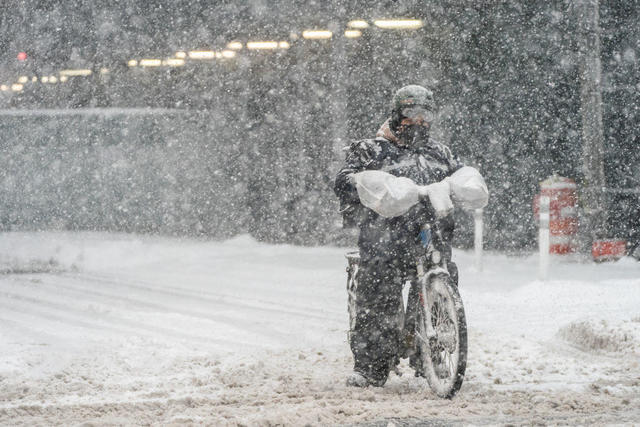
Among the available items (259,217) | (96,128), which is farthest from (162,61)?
(259,217)

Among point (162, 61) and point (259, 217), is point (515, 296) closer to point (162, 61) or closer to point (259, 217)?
point (259, 217)

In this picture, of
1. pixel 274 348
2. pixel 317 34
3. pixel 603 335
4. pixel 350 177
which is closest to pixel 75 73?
pixel 317 34

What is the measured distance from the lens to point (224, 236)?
1711 centimetres

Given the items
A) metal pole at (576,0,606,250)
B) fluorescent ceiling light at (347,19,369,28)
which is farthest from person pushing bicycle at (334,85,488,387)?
fluorescent ceiling light at (347,19,369,28)

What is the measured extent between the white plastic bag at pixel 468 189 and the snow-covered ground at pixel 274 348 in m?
1.07

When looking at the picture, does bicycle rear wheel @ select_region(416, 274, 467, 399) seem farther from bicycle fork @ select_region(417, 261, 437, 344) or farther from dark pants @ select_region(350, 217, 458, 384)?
dark pants @ select_region(350, 217, 458, 384)

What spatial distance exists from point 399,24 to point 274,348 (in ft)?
29.3

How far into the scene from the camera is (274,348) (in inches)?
266

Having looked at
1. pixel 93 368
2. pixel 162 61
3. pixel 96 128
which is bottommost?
pixel 93 368

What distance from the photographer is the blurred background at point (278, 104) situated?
13.6 metres

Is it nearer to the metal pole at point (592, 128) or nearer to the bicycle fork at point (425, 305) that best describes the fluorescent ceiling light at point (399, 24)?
the metal pole at point (592, 128)

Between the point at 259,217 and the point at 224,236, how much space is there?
1.31 meters

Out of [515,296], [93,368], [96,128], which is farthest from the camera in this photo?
[96,128]

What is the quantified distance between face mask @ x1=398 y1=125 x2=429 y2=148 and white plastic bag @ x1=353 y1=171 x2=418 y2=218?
314 mm
